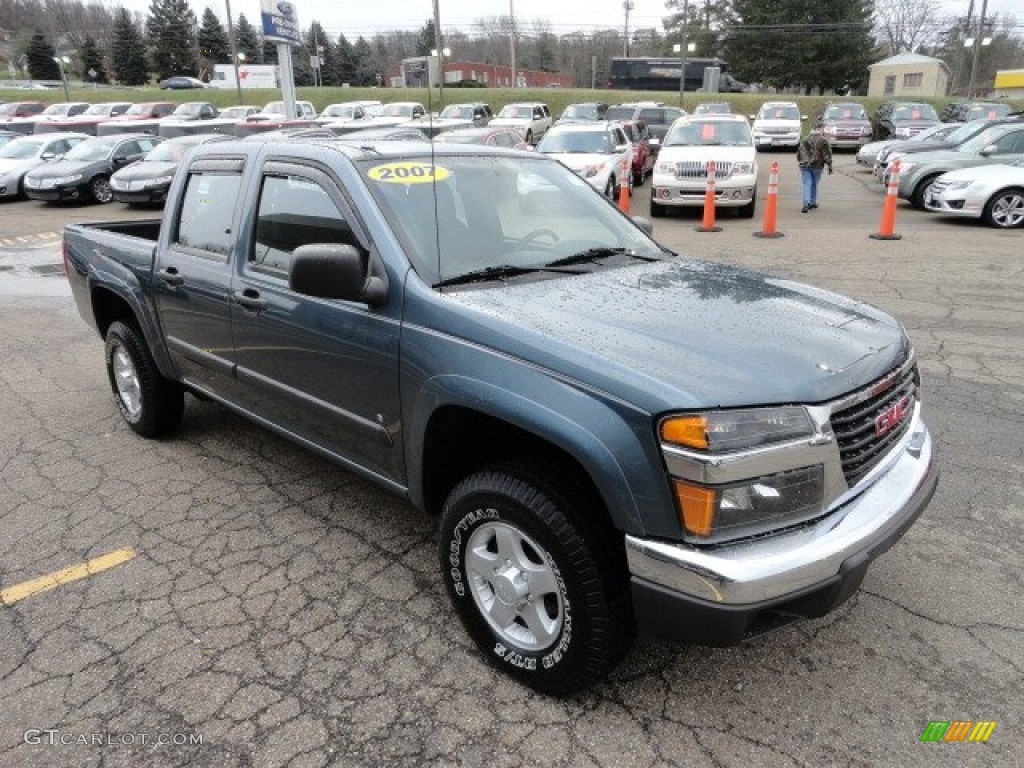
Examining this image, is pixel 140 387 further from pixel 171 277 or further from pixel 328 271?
pixel 328 271

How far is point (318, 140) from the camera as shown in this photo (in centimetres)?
358

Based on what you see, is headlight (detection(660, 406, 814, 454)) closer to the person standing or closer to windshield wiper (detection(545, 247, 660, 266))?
windshield wiper (detection(545, 247, 660, 266))

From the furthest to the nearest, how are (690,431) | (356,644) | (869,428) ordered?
(356,644)
(869,428)
(690,431)

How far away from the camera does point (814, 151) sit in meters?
13.4

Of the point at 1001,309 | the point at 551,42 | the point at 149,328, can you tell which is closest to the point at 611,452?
the point at 149,328

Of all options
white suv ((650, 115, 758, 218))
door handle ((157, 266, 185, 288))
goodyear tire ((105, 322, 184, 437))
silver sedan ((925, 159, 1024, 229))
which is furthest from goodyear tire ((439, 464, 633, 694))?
silver sedan ((925, 159, 1024, 229))

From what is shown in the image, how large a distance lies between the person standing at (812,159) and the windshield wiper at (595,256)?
1118 centimetres

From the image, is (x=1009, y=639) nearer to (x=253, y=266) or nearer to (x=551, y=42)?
(x=253, y=266)

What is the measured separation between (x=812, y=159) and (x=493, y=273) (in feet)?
40.7

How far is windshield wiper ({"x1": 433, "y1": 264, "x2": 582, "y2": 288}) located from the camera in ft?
9.62

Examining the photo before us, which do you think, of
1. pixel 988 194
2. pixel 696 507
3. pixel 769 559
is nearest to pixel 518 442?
pixel 696 507

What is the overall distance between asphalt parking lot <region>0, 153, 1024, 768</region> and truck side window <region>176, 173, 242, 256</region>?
1324 millimetres

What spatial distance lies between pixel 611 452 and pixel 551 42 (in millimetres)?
88495

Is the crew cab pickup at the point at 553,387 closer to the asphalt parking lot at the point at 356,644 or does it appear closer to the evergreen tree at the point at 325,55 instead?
the asphalt parking lot at the point at 356,644
